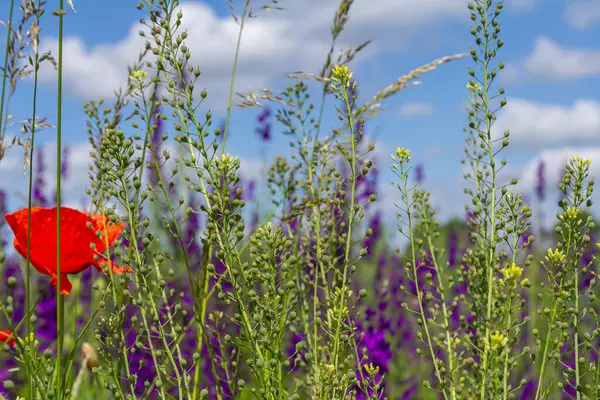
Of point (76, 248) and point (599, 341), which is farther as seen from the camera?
point (599, 341)

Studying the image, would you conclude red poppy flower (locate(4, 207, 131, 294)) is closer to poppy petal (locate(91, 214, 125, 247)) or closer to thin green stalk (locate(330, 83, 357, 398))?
poppy petal (locate(91, 214, 125, 247))

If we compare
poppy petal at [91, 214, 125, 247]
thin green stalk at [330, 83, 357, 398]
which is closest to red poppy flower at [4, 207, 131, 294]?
poppy petal at [91, 214, 125, 247]

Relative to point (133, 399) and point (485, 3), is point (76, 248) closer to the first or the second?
point (133, 399)

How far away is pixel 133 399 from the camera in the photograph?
159 centimetres

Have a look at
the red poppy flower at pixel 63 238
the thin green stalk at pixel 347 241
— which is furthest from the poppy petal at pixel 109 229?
the thin green stalk at pixel 347 241

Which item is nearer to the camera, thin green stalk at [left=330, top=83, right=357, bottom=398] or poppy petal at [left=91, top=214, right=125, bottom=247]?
thin green stalk at [left=330, top=83, right=357, bottom=398]

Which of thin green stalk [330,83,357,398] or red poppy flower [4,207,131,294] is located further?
red poppy flower [4,207,131,294]

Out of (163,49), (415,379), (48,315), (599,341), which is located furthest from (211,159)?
(599,341)

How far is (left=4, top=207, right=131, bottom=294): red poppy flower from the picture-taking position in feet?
5.97

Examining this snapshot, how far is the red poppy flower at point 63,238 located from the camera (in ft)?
5.97

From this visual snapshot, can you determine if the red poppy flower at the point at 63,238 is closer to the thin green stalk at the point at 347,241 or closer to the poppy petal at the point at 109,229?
the poppy petal at the point at 109,229

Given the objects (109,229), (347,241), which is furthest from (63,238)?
(347,241)

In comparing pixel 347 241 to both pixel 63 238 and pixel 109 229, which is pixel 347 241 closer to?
pixel 109 229

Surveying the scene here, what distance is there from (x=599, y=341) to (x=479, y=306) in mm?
5531
